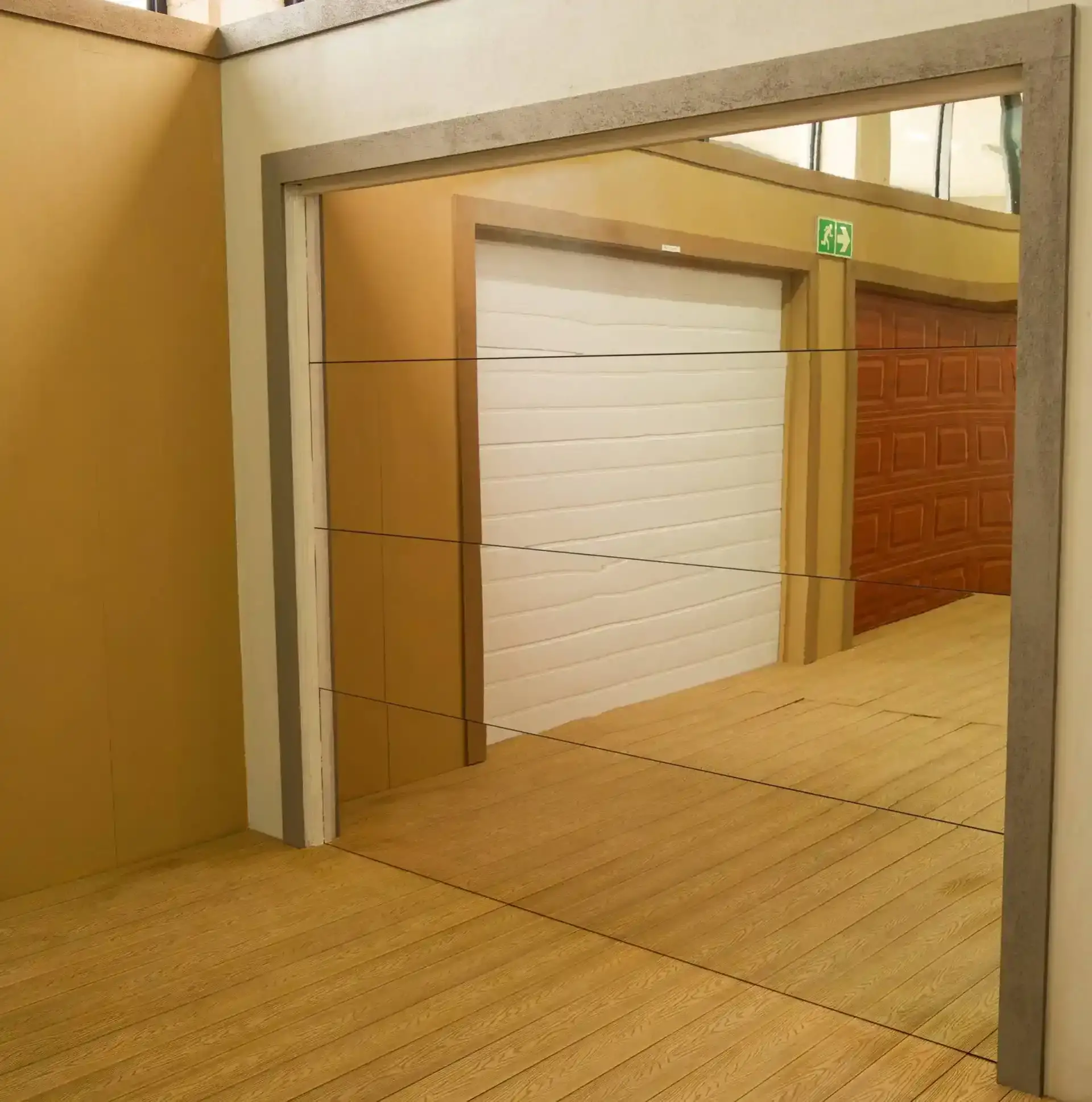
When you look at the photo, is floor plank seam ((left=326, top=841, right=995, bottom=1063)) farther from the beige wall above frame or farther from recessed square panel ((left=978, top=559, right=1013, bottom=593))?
the beige wall above frame

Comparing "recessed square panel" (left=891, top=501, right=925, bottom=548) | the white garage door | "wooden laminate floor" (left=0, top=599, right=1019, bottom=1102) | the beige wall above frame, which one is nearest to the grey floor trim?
"wooden laminate floor" (left=0, top=599, right=1019, bottom=1102)

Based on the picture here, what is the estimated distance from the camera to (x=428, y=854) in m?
3.43

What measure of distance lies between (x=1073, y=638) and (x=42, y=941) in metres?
2.33

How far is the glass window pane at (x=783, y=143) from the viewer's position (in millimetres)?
2498

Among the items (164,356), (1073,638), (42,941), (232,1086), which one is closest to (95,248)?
(164,356)

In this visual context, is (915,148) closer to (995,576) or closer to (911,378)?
A: (911,378)

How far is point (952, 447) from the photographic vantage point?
2.39 m

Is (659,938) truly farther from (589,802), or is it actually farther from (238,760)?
(238,760)

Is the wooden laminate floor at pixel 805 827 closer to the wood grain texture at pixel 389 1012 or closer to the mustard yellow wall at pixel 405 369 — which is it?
the wood grain texture at pixel 389 1012

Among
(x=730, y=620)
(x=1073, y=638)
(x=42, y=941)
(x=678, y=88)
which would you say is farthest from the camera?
(x=42, y=941)

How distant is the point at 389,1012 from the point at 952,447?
5.14ft

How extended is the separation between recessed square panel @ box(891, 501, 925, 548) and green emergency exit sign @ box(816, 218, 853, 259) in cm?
49

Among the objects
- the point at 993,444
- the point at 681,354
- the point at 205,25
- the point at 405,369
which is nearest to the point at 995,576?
the point at 993,444

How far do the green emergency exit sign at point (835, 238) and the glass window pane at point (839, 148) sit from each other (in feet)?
0.29
